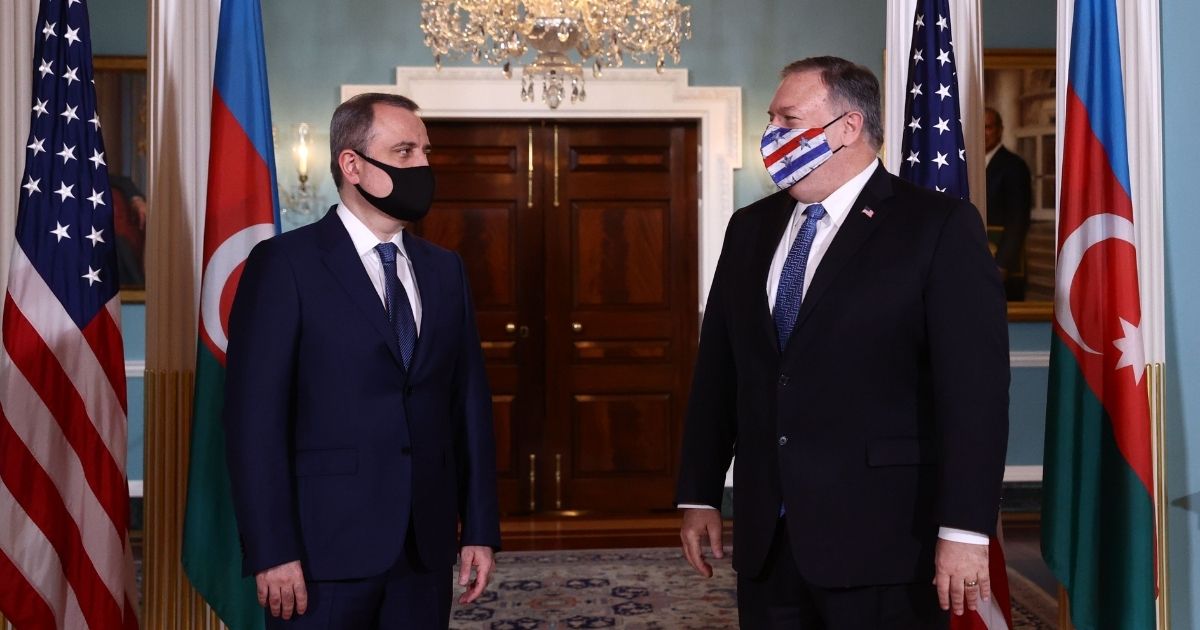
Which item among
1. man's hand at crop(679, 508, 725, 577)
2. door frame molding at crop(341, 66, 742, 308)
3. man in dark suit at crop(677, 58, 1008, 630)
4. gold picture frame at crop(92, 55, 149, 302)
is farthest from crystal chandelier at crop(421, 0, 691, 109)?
man's hand at crop(679, 508, 725, 577)

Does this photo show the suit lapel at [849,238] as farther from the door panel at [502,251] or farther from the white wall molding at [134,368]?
the white wall molding at [134,368]

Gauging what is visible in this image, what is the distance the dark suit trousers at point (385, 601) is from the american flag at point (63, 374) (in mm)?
989

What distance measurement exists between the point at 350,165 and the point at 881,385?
3.81ft

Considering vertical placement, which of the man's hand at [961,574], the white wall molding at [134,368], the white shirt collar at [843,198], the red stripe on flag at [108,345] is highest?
the white shirt collar at [843,198]

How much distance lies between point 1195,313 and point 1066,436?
0.57 m

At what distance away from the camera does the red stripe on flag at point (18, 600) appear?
9.99 feet

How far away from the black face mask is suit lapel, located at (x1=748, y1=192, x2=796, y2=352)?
685 millimetres

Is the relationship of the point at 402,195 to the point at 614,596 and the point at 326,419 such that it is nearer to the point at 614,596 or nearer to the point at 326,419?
Result: the point at 326,419

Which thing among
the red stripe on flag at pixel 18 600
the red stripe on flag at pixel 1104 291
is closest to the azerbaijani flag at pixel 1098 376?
the red stripe on flag at pixel 1104 291

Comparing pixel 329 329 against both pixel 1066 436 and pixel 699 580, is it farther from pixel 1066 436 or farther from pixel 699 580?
pixel 699 580

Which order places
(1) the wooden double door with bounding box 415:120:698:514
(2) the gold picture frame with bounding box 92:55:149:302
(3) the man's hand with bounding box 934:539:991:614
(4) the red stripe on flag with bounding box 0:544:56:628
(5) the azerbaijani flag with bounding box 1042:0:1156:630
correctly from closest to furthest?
1. (3) the man's hand with bounding box 934:539:991:614
2. (4) the red stripe on flag with bounding box 0:544:56:628
3. (5) the azerbaijani flag with bounding box 1042:0:1156:630
4. (2) the gold picture frame with bounding box 92:55:149:302
5. (1) the wooden double door with bounding box 415:120:698:514

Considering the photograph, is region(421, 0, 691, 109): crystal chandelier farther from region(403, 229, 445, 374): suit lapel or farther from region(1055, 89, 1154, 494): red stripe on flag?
region(403, 229, 445, 374): suit lapel

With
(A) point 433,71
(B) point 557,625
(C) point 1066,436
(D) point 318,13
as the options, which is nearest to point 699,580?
(B) point 557,625

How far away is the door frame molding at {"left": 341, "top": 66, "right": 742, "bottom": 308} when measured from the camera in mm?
6793
